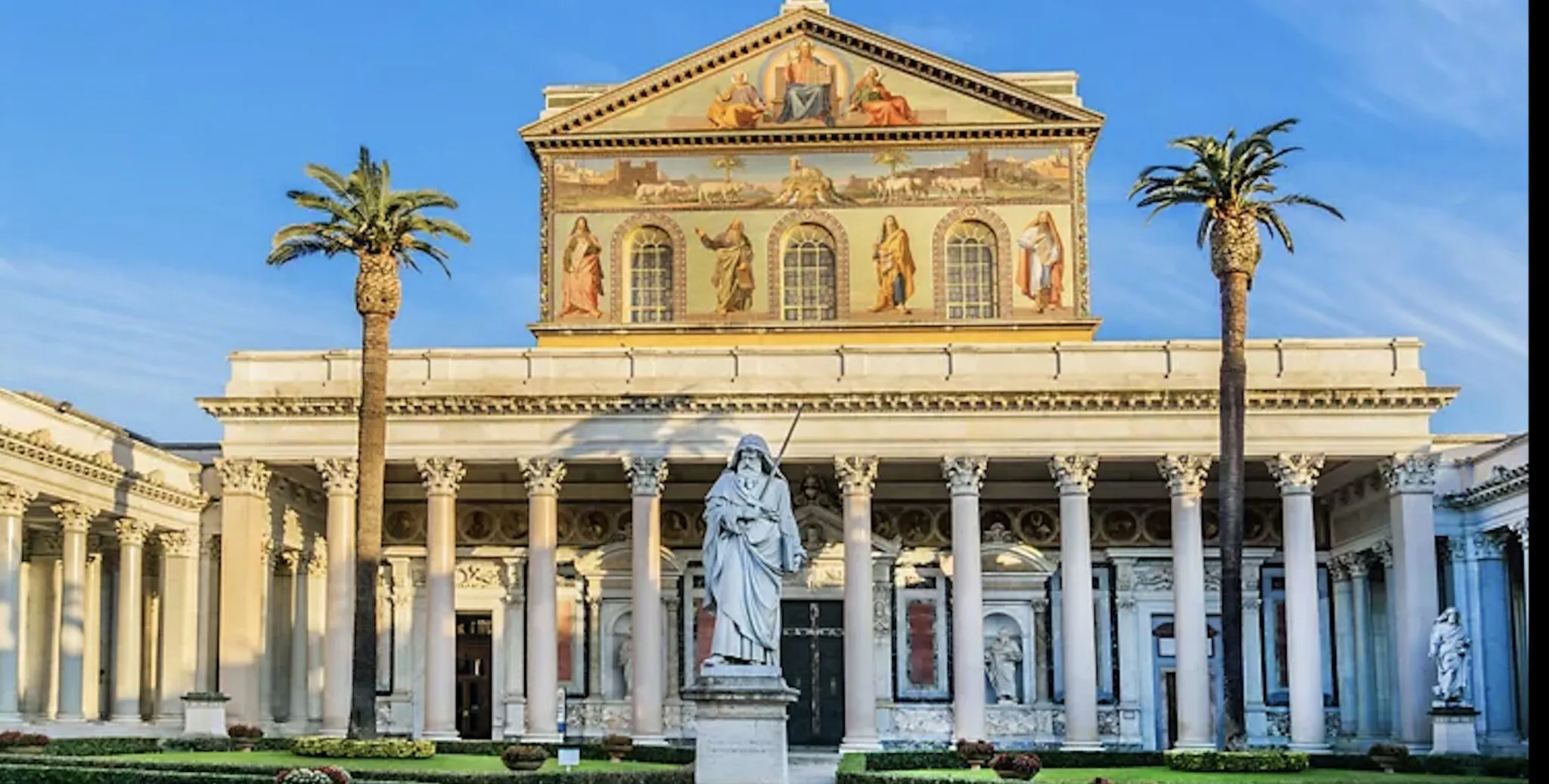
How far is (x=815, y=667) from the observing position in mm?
49594

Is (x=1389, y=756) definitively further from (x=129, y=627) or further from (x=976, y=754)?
(x=129, y=627)

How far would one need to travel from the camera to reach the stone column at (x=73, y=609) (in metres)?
42.2

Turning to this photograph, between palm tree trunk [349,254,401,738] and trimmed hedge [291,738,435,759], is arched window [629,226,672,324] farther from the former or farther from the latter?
trimmed hedge [291,738,435,759]

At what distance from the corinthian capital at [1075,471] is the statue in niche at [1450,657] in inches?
323

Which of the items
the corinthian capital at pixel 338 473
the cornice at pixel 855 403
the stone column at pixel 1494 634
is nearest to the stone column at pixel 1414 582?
the cornice at pixel 855 403

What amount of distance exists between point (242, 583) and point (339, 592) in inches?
92.8

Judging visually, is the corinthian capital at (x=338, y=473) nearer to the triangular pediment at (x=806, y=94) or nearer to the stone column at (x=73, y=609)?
the stone column at (x=73, y=609)

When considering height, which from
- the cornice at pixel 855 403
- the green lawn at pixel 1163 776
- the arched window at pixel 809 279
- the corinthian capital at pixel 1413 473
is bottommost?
the green lawn at pixel 1163 776

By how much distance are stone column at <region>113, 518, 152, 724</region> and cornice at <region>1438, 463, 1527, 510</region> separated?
3102cm

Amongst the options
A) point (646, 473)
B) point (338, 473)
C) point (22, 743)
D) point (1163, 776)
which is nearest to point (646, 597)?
point (646, 473)

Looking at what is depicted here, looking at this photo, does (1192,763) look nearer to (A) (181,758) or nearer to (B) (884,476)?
(B) (884,476)

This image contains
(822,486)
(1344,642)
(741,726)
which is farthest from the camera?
(822,486)

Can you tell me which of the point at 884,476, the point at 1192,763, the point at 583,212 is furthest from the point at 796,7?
the point at 1192,763

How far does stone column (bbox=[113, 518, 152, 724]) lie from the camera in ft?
149
